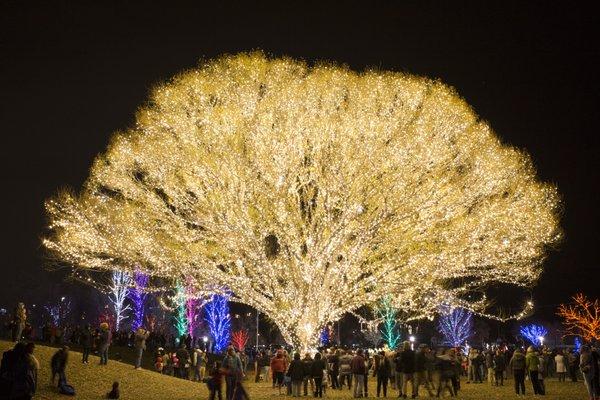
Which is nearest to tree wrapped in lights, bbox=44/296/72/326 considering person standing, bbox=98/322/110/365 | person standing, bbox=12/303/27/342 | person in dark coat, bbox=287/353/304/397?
person standing, bbox=12/303/27/342

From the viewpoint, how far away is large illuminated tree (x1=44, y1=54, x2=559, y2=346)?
70.8ft

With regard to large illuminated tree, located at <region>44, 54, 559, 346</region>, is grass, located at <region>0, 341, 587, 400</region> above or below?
below

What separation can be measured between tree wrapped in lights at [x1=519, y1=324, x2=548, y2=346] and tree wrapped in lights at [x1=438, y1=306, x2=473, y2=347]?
6694mm

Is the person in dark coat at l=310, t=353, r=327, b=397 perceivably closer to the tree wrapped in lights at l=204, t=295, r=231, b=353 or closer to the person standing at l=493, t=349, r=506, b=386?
the person standing at l=493, t=349, r=506, b=386

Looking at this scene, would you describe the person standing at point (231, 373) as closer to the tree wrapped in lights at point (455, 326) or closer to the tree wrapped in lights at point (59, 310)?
the tree wrapped in lights at point (455, 326)

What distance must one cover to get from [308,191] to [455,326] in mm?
49210

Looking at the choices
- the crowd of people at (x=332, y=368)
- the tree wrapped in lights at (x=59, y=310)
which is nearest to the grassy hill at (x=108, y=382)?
the crowd of people at (x=332, y=368)

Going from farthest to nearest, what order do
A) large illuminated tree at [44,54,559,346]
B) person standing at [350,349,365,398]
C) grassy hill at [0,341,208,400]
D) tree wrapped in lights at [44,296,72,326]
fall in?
tree wrapped in lights at [44,296,72,326] → large illuminated tree at [44,54,559,346] → person standing at [350,349,365,398] → grassy hill at [0,341,208,400]

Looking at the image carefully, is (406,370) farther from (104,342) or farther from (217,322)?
(217,322)

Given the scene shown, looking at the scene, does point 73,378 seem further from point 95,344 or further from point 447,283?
point 447,283

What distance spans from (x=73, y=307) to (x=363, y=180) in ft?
237

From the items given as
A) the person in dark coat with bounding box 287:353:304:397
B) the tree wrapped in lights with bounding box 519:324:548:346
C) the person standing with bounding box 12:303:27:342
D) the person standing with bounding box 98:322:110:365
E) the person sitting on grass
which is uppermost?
the tree wrapped in lights with bounding box 519:324:548:346

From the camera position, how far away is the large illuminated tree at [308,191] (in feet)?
70.8

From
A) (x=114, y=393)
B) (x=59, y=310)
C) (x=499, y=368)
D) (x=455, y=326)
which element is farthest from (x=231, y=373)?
(x=59, y=310)
